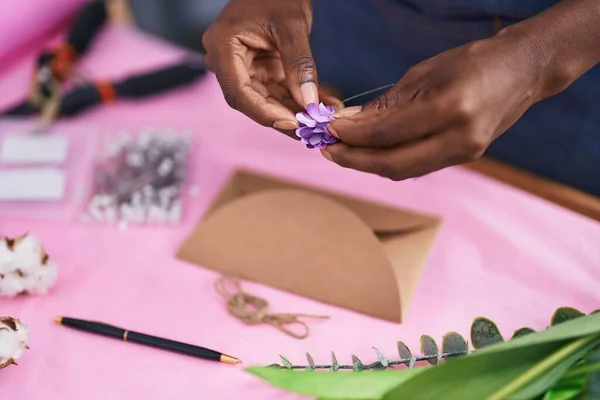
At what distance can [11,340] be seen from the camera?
1.98 ft

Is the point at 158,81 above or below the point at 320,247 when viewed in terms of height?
above

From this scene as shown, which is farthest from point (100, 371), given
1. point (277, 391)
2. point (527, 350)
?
point (527, 350)

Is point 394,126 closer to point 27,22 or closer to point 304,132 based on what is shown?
point 304,132

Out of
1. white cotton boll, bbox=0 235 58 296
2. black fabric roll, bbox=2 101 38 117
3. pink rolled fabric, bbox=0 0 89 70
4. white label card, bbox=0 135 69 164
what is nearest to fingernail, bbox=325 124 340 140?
white cotton boll, bbox=0 235 58 296

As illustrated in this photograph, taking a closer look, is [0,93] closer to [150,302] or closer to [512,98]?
[150,302]

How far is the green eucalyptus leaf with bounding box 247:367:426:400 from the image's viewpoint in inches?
19.0

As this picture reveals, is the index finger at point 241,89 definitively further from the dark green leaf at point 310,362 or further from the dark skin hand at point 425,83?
the dark green leaf at point 310,362

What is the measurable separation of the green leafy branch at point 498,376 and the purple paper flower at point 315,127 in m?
0.22

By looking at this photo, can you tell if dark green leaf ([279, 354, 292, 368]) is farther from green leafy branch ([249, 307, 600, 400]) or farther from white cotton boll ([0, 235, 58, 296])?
white cotton boll ([0, 235, 58, 296])

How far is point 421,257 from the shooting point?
76 centimetres

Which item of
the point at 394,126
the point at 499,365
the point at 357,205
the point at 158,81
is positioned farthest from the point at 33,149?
the point at 499,365

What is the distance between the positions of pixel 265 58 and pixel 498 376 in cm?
43

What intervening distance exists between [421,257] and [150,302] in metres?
0.32

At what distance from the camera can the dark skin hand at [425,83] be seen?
0.52 metres
